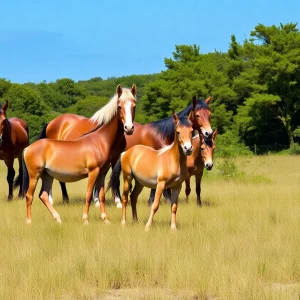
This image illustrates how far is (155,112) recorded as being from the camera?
63.0 m

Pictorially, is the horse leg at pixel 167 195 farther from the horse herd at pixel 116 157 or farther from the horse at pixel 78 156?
the horse at pixel 78 156

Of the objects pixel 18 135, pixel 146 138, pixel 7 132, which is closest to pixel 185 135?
pixel 146 138

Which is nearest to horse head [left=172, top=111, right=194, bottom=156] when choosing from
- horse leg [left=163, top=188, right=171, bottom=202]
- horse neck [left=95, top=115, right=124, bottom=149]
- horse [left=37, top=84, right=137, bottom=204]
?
horse neck [left=95, top=115, right=124, bottom=149]

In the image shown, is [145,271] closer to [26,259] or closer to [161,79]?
[26,259]

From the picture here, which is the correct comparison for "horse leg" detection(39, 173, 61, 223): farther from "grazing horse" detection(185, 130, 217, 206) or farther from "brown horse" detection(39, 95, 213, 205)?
"grazing horse" detection(185, 130, 217, 206)

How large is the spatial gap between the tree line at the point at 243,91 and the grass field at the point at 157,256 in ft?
87.8

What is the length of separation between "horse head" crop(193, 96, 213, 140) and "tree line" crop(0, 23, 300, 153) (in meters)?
25.7

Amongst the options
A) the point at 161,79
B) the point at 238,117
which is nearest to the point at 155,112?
the point at 161,79

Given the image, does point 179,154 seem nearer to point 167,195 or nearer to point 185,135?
point 185,135

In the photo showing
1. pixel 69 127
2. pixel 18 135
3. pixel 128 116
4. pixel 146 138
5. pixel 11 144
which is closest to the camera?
pixel 128 116

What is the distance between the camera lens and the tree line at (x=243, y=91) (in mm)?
46406

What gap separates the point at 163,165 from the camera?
29.8 feet

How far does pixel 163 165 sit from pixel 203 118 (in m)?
2.22

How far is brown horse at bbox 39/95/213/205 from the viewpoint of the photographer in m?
11.0
